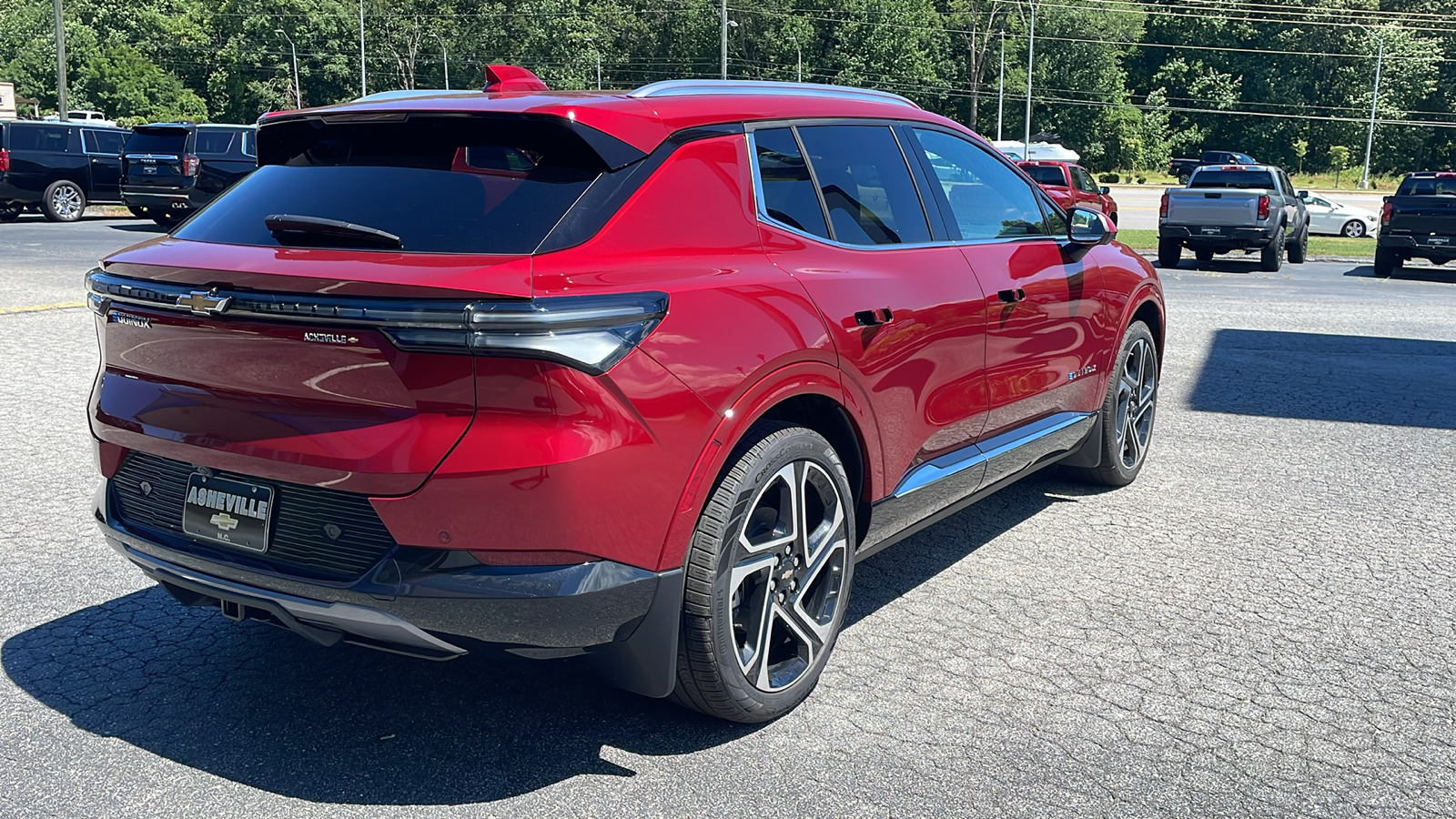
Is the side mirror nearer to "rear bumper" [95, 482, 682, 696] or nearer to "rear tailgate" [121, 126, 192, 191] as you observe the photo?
"rear bumper" [95, 482, 682, 696]

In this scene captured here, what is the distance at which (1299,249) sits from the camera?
22625 millimetres

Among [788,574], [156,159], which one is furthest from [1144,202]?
[788,574]

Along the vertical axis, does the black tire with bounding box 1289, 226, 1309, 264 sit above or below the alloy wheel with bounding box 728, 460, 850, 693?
below

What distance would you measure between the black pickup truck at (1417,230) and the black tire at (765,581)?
18.7 meters

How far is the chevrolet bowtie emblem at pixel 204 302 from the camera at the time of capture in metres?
3.03

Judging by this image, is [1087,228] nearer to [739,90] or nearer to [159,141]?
[739,90]

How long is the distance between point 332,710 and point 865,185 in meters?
2.31

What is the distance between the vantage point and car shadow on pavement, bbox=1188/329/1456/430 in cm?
821

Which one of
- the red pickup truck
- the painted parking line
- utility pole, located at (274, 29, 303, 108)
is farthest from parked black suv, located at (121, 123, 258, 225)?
utility pole, located at (274, 29, 303, 108)

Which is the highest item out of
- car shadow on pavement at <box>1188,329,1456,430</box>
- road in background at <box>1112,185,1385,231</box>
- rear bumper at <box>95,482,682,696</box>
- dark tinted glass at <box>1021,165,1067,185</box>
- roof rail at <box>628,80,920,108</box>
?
roof rail at <box>628,80,920,108</box>

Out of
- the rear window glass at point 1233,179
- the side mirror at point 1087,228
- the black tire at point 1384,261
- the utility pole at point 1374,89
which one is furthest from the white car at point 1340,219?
the utility pole at point 1374,89

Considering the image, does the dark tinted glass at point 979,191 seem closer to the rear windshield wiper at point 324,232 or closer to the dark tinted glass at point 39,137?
the rear windshield wiper at point 324,232

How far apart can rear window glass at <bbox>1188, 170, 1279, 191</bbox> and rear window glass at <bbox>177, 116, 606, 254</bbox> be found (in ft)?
66.7

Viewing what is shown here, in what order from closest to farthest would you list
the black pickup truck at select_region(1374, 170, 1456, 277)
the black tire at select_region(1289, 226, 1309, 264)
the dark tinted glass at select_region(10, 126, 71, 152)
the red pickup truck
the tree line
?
1. the black pickup truck at select_region(1374, 170, 1456, 277)
2. the black tire at select_region(1289, 226, 1309, 264)
3. the dark tinted glass at select_region(10, 126, 71, 152)
4. the red pickup truck
5. the tree line
